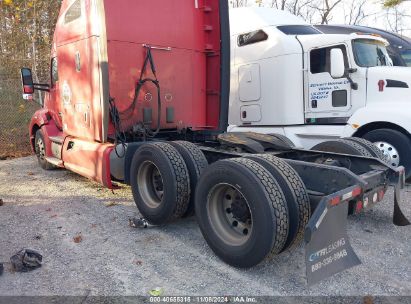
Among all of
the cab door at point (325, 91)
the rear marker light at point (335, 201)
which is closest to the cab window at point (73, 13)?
the cab door at point (325, 91)

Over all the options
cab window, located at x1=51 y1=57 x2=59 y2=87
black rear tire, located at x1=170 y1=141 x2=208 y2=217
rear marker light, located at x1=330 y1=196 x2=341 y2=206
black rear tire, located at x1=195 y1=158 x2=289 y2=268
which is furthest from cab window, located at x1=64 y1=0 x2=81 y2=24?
rear marker light, located at x1=330 y1=196 x2=341 y2=206

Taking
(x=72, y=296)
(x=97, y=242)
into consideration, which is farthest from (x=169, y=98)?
(x=72, y=296)

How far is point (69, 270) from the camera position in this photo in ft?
11.5

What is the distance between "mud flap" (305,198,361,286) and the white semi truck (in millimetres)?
3624

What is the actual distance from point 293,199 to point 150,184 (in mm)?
2092

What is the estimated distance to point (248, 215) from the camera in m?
3.52

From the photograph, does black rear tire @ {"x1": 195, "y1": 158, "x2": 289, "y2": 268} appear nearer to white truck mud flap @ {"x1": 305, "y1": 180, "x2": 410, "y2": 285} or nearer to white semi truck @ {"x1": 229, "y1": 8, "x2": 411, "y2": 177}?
white truck mud flap @ {"x1": 305, "y1": 180, "x2": 410, "y2": 285}

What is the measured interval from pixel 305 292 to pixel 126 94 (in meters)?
3.80

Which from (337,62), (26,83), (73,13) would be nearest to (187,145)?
(73,13)

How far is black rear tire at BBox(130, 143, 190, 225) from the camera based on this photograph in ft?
13.6

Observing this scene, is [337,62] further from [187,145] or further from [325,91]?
[187,145]

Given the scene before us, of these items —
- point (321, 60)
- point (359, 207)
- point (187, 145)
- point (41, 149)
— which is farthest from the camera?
point (41, 149)

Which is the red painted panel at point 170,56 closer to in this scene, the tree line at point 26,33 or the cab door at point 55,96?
the cab door at point 55,96

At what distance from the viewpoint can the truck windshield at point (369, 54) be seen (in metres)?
6.99
